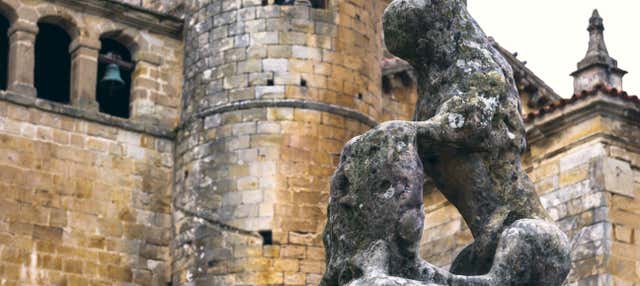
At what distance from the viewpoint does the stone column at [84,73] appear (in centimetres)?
2525

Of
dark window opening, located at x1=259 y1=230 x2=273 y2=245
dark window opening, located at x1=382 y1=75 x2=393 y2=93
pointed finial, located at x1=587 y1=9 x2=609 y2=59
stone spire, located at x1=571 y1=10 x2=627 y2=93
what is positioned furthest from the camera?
dark window opening, located at x1=382 y1=75 x2=393 y2=93

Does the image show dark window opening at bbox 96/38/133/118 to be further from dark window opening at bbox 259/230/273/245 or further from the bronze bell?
dark window opening at bbox 259/230/273/245

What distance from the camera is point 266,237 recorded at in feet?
78.6

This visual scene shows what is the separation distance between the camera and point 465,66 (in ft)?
24.4

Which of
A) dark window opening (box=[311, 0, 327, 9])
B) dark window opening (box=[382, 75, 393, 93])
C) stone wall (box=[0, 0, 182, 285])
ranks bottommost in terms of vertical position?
stone wall (box=[0, 0, 182, 285])

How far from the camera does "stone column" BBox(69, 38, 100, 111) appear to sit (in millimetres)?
25250

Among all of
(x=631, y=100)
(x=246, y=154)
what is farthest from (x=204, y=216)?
(x=631, y=100)

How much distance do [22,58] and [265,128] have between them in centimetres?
327

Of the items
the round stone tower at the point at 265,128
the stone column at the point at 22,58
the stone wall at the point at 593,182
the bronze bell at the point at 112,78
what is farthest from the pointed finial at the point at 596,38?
the stone column at the point at 22,58

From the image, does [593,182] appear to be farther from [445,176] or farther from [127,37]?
[445,176]

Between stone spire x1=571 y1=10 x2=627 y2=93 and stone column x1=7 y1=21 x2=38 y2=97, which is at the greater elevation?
stone column x1=7 y1=21 x2=38 y2=97

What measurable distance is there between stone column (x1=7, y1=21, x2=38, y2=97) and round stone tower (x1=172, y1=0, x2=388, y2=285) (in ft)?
7.28

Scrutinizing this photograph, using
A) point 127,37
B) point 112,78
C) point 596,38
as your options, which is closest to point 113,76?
point 112,78

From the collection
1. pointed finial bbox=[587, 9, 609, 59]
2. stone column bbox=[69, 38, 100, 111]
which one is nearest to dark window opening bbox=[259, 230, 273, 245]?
stone column bbox=[69, 38, 100, 111]
